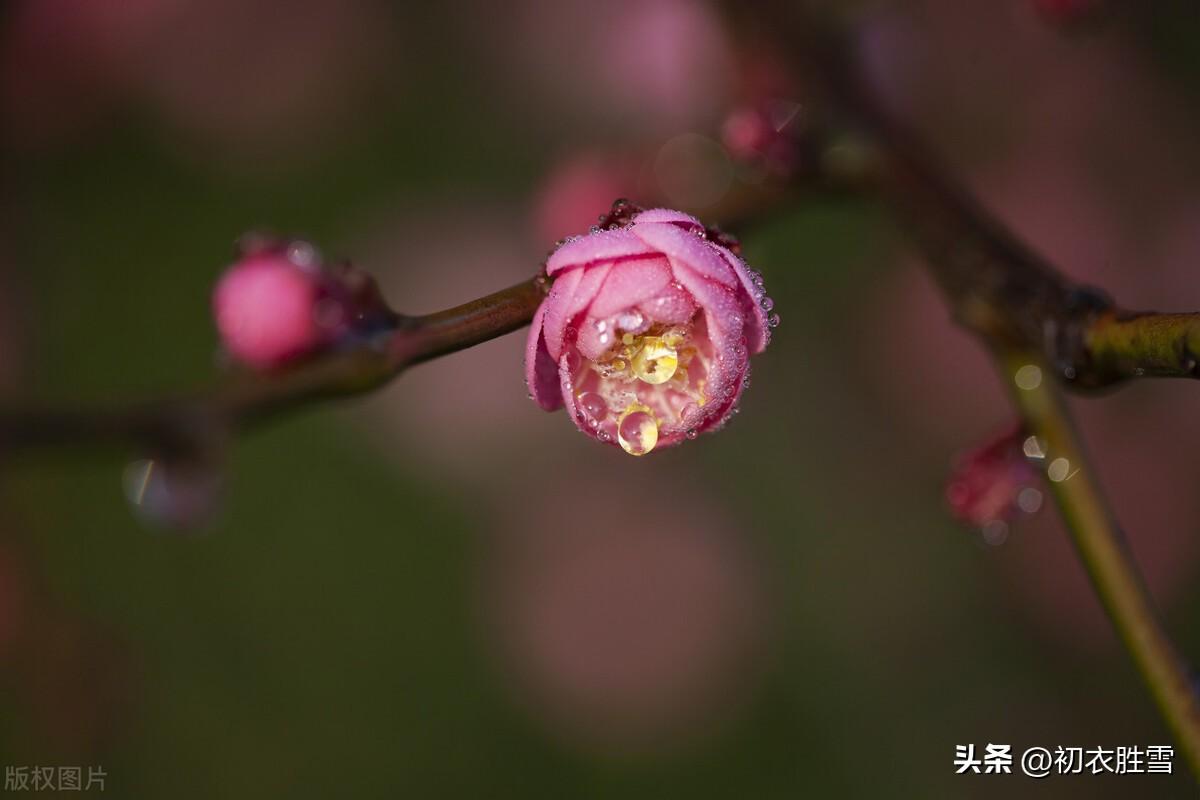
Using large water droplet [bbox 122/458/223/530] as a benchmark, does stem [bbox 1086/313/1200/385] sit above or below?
below

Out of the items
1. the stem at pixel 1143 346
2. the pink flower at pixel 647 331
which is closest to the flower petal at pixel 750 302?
the pink flower at pixel 647 331

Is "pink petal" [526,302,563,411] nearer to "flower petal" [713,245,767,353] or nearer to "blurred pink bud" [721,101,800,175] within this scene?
"flower petal" [713,245,767,353]

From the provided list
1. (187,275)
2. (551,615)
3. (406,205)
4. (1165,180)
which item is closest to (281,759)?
(551,615)

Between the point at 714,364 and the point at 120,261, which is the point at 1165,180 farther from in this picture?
the point at 120,261

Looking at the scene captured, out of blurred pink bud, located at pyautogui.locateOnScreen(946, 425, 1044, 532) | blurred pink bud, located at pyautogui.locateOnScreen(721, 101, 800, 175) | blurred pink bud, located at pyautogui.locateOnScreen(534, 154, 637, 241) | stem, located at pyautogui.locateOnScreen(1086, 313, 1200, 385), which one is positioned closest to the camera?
stem, located at pyautogui.locateOnScreen(1086, 313, 1200, 385)

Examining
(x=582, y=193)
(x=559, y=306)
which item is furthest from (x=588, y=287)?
(x=582, y=193)

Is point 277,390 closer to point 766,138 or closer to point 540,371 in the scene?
point 540,371

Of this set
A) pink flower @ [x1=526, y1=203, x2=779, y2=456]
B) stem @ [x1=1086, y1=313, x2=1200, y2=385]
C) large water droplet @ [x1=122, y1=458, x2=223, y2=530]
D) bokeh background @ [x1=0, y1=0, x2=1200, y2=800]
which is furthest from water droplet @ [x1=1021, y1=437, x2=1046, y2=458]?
bokeh background @ [x1=0, y1=0, x2=1200, y2=800]
